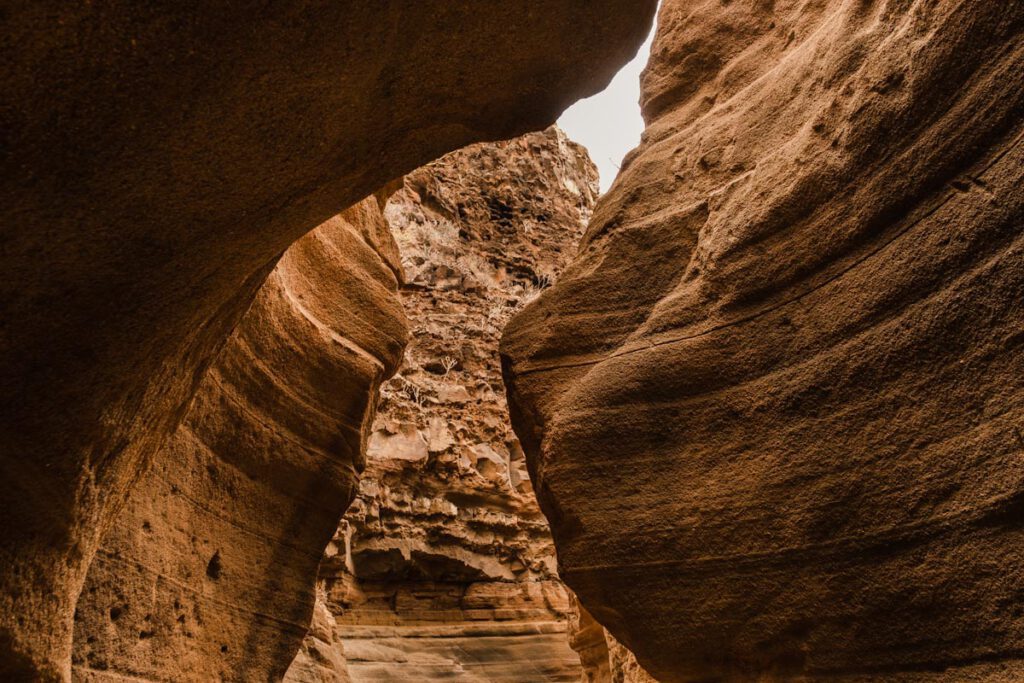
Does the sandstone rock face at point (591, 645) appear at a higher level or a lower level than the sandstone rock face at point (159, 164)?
higher

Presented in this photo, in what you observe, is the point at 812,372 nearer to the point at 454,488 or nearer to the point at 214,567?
the point at 214,567

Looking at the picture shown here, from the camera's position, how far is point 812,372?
3.56 meters

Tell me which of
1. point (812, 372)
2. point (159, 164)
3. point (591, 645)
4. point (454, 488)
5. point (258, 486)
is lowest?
point (159, 164)

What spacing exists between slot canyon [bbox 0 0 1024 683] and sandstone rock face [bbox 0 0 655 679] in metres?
0.01

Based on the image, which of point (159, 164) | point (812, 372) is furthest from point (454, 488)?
point (159, 164)

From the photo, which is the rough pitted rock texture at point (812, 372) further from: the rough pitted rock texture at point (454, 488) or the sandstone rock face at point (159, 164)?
the rough pitted rock texture at point (454, 488)

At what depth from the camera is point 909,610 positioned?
3.18m

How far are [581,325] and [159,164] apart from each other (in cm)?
279

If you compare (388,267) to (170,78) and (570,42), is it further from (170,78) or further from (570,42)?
(170,78)

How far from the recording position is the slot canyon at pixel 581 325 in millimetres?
2184

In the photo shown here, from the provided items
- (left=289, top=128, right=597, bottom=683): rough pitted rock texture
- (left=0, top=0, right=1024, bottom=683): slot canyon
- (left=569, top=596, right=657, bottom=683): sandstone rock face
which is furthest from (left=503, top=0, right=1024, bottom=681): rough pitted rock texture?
(left=289, top=128, right=597, bottom=683): rough pitted rock texture

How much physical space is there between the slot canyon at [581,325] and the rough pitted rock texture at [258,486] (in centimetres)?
2

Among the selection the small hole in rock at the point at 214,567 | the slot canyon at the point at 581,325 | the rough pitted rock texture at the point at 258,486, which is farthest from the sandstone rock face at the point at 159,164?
the small hole in rock at the point at 214,567

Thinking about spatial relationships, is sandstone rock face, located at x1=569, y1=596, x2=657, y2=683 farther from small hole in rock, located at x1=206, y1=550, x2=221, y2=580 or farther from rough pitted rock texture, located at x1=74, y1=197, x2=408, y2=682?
small hole in rock, located at x1=206, y1=550, x2=221, y2=580
